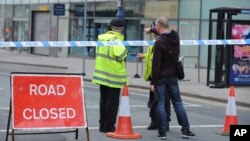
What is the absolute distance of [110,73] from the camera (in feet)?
32.3

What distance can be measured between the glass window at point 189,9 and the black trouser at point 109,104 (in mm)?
21194

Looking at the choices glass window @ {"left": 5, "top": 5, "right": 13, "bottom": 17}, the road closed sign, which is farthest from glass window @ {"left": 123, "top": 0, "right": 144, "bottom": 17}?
the road closed sign

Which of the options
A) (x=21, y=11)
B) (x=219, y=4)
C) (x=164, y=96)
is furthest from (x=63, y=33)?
(x=164, y=96)

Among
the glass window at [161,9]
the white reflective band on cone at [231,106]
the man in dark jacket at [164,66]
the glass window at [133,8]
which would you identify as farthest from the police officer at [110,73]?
the glass window at [133,8]

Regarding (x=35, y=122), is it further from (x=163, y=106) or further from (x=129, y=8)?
(x=129, y=8)

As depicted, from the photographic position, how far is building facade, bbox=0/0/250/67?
30297mm

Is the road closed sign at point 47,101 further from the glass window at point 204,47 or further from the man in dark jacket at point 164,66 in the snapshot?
the glass window at point 204,47

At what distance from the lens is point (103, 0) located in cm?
3697

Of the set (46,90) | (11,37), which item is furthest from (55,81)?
(11,37)

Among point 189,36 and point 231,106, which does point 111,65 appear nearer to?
point 231,106

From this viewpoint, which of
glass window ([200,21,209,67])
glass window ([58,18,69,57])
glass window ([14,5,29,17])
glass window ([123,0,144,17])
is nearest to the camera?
glass window ([200,21,209,67])

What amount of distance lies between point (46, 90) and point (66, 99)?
321 millimetres

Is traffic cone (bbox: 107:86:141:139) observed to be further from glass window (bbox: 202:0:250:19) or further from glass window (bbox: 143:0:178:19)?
glass window (bbox: 143:0:178:19)

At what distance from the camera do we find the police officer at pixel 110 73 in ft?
32.3
